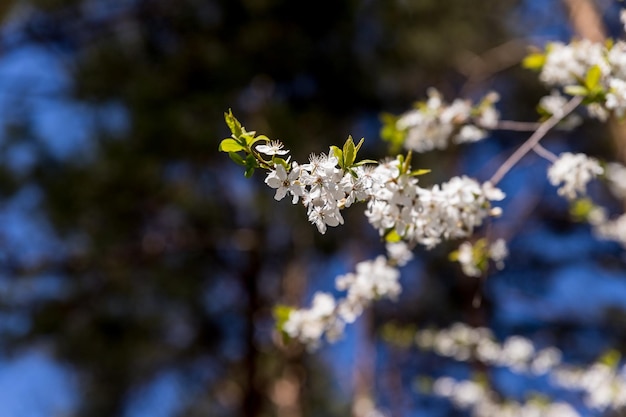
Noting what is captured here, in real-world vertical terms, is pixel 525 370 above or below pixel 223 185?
below

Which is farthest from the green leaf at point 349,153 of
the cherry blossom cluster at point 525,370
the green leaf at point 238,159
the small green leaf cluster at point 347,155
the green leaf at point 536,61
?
the cherry blossom cluster at point 525,370

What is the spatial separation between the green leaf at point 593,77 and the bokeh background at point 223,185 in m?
2.48

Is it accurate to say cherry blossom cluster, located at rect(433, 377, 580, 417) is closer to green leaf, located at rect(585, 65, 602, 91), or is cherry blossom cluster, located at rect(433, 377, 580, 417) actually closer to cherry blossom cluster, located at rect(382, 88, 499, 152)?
cherry blossom cluster, located at rect(382, 88, 499, 152)

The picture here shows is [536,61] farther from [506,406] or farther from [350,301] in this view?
[506,406]

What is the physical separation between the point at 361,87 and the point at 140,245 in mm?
2101

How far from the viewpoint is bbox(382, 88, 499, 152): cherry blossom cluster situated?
1448mm

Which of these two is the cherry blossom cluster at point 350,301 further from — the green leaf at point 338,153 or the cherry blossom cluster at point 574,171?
the green leaf at point 338,153

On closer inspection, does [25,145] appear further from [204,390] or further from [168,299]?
[204,390]

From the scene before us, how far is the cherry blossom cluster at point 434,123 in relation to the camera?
1.45m

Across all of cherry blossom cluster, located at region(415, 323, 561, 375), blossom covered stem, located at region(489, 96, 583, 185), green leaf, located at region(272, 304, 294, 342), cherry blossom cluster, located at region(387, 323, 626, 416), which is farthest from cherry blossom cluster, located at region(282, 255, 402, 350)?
cherry blossom cluster, located at region(415, 323, 561, 375)

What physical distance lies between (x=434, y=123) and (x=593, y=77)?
1.28 feet

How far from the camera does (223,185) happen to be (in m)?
5.23

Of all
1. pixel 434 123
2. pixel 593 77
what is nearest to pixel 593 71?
pixel 593 77

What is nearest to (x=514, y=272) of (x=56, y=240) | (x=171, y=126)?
(x=171, y=126)
